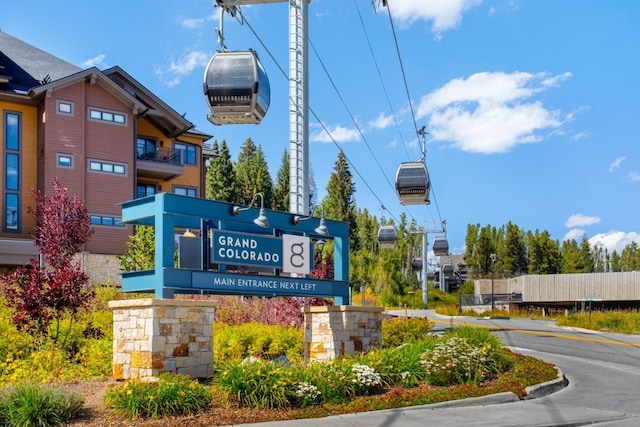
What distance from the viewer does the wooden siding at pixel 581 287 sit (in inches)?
2250

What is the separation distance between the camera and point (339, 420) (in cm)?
1155

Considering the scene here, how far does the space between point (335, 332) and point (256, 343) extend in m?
2.19

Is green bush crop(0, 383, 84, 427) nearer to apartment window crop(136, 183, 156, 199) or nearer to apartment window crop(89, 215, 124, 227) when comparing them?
apartment window crop(89, 215, 124, 227)

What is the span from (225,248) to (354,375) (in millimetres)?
3938

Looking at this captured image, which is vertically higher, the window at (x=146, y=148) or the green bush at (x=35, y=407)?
the window at (x=146, y=148)

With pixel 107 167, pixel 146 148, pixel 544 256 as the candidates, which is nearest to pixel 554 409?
pixel 107 167

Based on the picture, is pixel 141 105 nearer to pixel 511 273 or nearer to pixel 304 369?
pixel 304 369

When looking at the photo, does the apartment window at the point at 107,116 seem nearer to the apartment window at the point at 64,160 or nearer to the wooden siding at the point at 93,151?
the wooden siding at the point at 93,151

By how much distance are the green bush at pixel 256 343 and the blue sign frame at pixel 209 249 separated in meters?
1.91

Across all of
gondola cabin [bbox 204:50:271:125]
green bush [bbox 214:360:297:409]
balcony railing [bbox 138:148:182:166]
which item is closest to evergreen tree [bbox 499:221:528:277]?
balcony railing [bbox 138:148:182:166]

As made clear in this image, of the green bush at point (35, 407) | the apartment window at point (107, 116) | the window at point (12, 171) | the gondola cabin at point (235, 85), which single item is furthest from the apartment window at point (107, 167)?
the green bush at point (35, 407)

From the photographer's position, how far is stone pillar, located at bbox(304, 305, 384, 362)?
695 inches

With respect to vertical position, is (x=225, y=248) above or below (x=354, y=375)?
above

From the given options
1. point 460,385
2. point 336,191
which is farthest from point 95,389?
point 336,191
